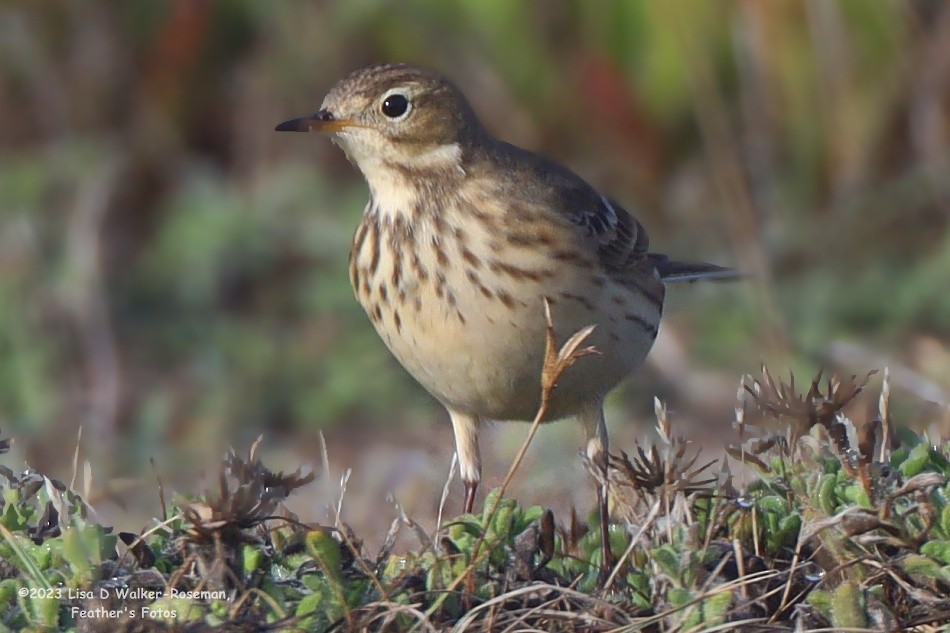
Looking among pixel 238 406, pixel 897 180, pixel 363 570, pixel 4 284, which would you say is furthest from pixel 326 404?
pixel 363 570

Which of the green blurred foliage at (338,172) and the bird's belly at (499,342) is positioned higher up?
the green blurred foliage at (338,172)

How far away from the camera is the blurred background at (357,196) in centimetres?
686

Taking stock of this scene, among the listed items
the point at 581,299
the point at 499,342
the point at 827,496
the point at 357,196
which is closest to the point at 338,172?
the point at 357,196

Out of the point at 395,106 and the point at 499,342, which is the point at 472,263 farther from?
the point at 395,106

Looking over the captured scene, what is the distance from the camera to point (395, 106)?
454cm

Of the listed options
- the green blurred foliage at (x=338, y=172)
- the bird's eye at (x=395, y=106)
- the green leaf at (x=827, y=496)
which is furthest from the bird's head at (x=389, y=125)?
the green blurred foliage at (x=338, y=172)

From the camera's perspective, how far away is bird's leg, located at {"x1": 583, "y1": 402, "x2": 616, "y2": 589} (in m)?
3.42

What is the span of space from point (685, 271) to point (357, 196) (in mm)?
3280

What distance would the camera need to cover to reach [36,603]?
3104mm

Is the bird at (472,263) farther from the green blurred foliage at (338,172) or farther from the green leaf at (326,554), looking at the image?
the green blurred foliage at (338,172)

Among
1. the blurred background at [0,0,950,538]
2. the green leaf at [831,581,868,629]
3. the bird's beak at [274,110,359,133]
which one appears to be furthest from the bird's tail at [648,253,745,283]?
the green leaf at [831,581,868,629]

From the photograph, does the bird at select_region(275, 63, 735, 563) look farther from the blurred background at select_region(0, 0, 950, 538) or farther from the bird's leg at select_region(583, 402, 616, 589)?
the blurred background at select_region(0, 0, 950, 538)

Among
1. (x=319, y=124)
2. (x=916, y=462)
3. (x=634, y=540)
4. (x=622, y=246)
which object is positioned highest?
(x=319, y=124)

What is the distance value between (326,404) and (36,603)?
3913 mm
